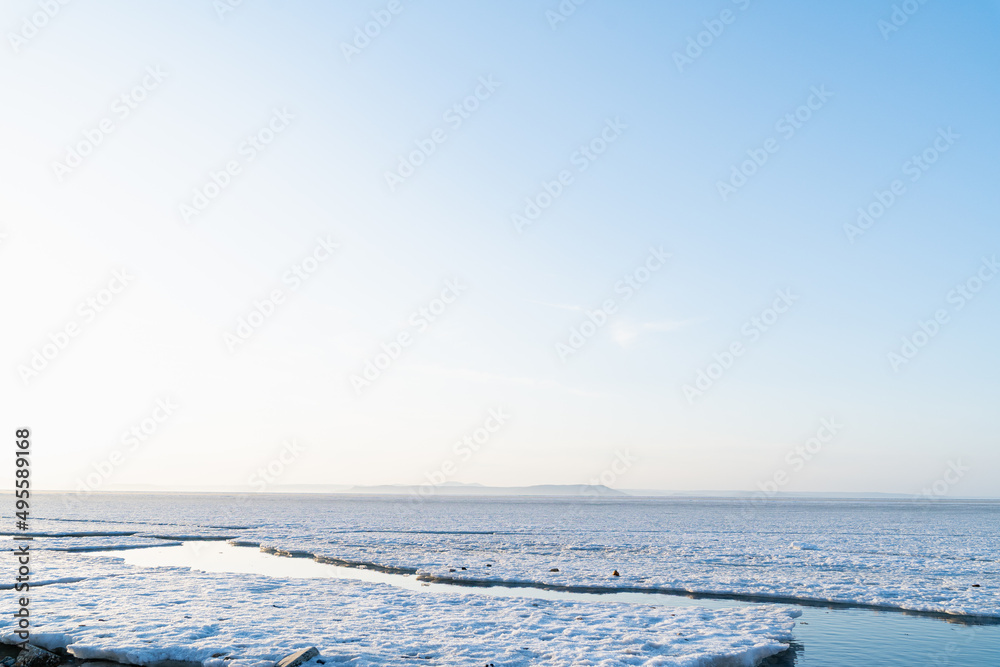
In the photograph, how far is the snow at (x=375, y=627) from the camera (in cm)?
1280

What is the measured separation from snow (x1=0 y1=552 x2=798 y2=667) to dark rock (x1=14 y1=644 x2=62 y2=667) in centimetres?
35

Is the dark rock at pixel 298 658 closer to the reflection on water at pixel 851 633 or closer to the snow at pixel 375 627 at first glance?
the snow at pixel 375 627

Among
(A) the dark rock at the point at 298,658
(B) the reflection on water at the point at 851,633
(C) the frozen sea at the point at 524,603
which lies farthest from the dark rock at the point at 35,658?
(B) the reflection on water at the point at 851,633

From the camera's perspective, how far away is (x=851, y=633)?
51.5 feet

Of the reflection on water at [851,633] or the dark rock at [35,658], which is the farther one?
the reflection on water at [851,633]

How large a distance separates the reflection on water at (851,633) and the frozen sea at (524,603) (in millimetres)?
73

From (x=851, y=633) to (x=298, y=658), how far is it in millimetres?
12444

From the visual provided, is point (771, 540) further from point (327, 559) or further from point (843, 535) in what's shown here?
point (327, 559)

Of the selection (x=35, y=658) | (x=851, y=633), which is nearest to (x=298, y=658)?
(x=35, y=658)

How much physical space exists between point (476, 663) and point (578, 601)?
7288mm

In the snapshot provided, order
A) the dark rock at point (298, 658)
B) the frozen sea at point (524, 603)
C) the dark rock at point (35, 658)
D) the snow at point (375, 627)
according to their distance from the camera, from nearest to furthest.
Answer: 1. the dark rock at point (298, 658)
2. the dark rock at point (35, 658)
3. the snow at point (375, 627)
4. the frozen sea at point (524, 603)

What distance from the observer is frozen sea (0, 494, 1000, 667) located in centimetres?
1336

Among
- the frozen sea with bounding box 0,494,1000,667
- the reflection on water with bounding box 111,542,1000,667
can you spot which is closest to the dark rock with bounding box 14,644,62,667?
the frozen sea with bounding box 0,494,1000,667

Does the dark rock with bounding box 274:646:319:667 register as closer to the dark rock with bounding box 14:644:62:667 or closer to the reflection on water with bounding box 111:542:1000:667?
Result: the dark rock with bounding box 14:644:62:667
